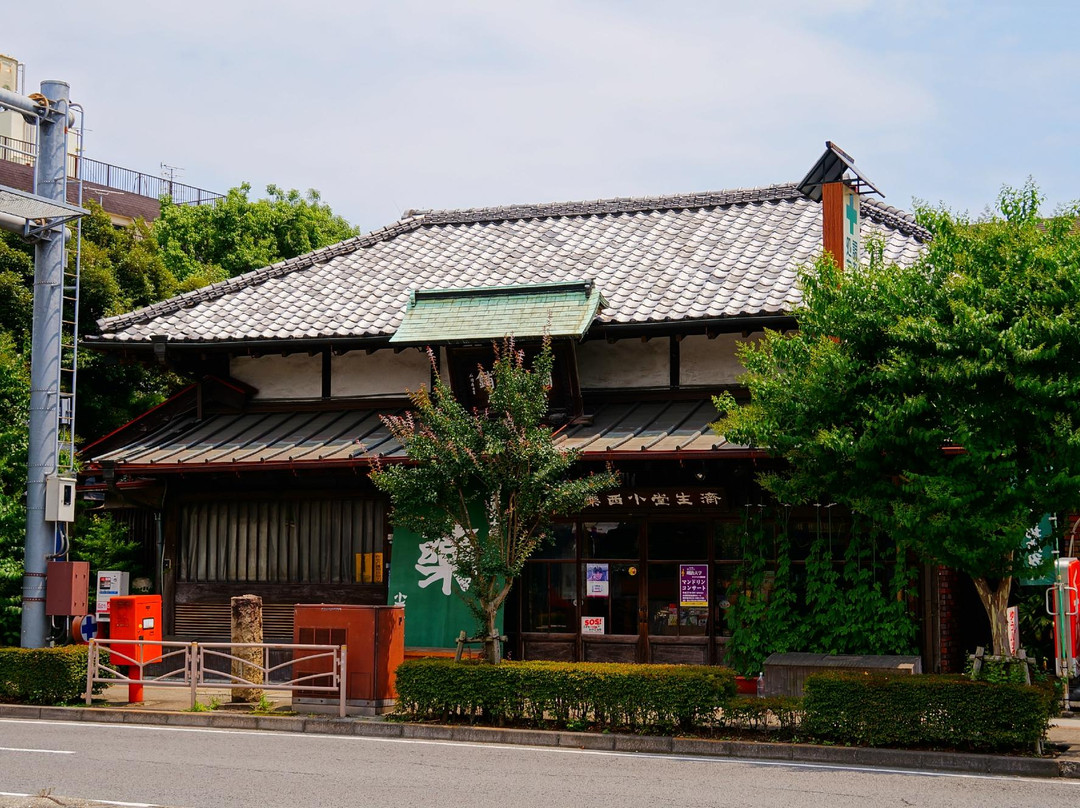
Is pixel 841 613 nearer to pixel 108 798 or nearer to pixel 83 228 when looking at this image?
pixel 108 798

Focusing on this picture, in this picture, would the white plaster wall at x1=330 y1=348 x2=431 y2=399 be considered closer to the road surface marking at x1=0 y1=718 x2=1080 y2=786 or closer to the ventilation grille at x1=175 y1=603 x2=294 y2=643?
the ventilation grille at x1=175 y1=603 x2=294 y2=643

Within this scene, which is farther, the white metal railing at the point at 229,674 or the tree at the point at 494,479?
the white metal railing at the point at 229,674

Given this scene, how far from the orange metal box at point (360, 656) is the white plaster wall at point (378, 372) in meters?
4.85

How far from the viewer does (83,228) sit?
27.7 meters

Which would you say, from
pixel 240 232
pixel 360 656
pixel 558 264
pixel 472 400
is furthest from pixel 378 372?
pixel 240 232

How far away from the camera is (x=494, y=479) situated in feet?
50.0

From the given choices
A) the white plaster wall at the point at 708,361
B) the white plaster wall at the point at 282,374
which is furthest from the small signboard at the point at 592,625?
the white plaster wall at the point at 282,374

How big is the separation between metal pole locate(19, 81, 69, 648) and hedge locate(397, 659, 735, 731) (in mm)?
5959

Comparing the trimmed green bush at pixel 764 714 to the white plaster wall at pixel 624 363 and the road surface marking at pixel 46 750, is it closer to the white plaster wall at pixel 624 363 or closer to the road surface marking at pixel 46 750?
the white plaster wall at pixel 624 363

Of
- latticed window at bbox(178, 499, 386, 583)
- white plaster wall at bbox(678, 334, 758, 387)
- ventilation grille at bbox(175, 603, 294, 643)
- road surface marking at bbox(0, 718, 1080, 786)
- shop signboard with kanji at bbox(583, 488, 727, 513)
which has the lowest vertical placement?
road surface marking at bbox(0, 718, 1080, 786)

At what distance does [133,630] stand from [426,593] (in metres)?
4.18

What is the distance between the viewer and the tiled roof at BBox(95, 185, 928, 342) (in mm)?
19344

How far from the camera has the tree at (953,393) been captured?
12414 millimetres

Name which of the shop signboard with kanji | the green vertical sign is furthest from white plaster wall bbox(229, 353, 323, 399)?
the shop signboard with kanji
